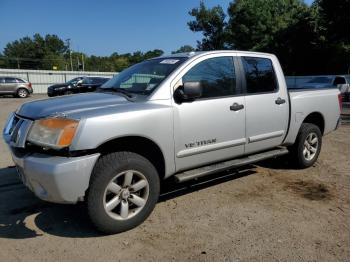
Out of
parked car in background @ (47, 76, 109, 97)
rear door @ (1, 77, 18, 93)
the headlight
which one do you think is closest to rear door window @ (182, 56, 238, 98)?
the headlight

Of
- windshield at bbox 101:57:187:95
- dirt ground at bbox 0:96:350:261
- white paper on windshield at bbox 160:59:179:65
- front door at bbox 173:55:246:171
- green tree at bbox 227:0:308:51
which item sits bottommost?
dirt ground at bbox 0:96:350:261

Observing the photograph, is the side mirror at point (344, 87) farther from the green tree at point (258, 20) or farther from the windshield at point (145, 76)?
the green tree at point (258, 20)

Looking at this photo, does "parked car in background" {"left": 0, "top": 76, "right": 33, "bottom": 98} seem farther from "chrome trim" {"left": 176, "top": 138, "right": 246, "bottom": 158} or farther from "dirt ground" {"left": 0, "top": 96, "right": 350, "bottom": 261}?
"chrome trim" {"left": 176, "top": 138, "right": 246, "bottom": 158}

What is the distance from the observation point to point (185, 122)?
A: 406cm

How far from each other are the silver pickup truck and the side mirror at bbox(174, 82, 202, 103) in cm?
1

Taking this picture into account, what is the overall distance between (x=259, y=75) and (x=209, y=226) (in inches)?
89.6

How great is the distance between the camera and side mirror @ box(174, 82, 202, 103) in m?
3.90

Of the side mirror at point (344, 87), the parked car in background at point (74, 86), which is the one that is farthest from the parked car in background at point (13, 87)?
the side mirror at point (344, 87)

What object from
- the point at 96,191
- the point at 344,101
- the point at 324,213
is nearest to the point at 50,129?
the point at 96,191

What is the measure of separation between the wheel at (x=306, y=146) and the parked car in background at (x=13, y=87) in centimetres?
2527

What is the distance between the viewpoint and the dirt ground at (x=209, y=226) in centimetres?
333

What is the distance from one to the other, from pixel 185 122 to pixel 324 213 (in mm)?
1878

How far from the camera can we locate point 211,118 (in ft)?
14.1

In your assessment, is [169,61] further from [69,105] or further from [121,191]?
[121,191]
